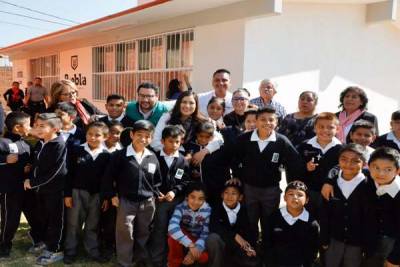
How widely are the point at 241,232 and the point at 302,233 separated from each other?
0.48 metres

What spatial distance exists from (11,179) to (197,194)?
161 centimetres

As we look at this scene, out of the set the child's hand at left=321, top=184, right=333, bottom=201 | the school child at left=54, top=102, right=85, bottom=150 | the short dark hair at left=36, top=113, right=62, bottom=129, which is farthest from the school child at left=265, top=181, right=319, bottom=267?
the short dark hair at left=36, top=113, right=62, bottom=129

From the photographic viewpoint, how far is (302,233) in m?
2.91

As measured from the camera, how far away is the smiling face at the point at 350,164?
2.76 m

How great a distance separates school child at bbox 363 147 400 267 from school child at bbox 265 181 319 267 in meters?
0.39

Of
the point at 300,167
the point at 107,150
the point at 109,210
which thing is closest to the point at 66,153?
the point at 107,150

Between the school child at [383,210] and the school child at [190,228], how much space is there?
1.21m

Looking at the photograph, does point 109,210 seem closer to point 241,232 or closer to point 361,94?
point 241,232

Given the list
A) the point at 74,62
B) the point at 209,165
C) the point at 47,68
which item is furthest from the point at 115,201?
Answer: the point at 47,68

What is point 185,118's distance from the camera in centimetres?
348

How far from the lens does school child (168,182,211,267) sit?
303 cm

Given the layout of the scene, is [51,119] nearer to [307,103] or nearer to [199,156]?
[199,156]

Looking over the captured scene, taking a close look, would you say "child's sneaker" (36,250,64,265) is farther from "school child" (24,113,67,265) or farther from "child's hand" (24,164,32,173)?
"child's hand" (24,164,32,173)

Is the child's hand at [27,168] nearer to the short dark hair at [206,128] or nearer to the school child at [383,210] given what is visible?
the short dark hair at [206,128]
